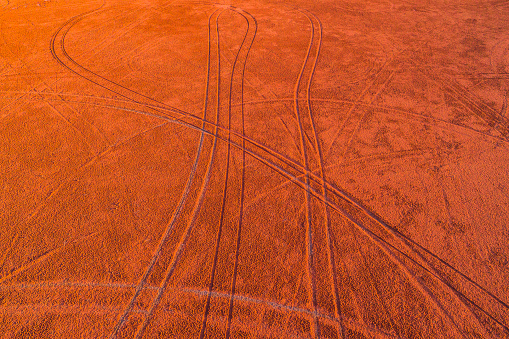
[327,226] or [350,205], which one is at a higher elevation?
[350,205]

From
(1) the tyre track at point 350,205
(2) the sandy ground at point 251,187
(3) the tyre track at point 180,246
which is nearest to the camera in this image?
(3) the tyre track at point 180,246

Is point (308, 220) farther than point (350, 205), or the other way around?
point (350, 205)

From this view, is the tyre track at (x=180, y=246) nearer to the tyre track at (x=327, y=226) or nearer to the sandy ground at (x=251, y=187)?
the sandy ground at (x=251, y=187)

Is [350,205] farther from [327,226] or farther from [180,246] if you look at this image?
[180,246]

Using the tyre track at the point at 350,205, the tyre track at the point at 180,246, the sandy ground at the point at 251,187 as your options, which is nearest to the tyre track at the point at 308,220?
the sandy ground at the point at 251,187

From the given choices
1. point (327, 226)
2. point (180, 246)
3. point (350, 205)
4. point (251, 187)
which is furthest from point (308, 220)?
point (180, 246)

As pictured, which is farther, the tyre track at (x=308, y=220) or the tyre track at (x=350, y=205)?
the tyre track at (x=350, y=205)

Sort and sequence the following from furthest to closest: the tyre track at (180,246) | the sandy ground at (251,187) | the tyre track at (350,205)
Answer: the tyre track at (350,205) < the sandy ground at (251,187) < the tyre track at (180,246)

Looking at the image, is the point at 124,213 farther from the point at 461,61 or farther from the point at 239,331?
the point at 461,61

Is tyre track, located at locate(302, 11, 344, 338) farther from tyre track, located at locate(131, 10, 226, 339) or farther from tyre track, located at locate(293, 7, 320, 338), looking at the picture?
tyre track, located at locate(131, 10, 226, 339)

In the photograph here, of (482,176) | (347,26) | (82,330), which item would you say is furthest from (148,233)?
(347,26)
